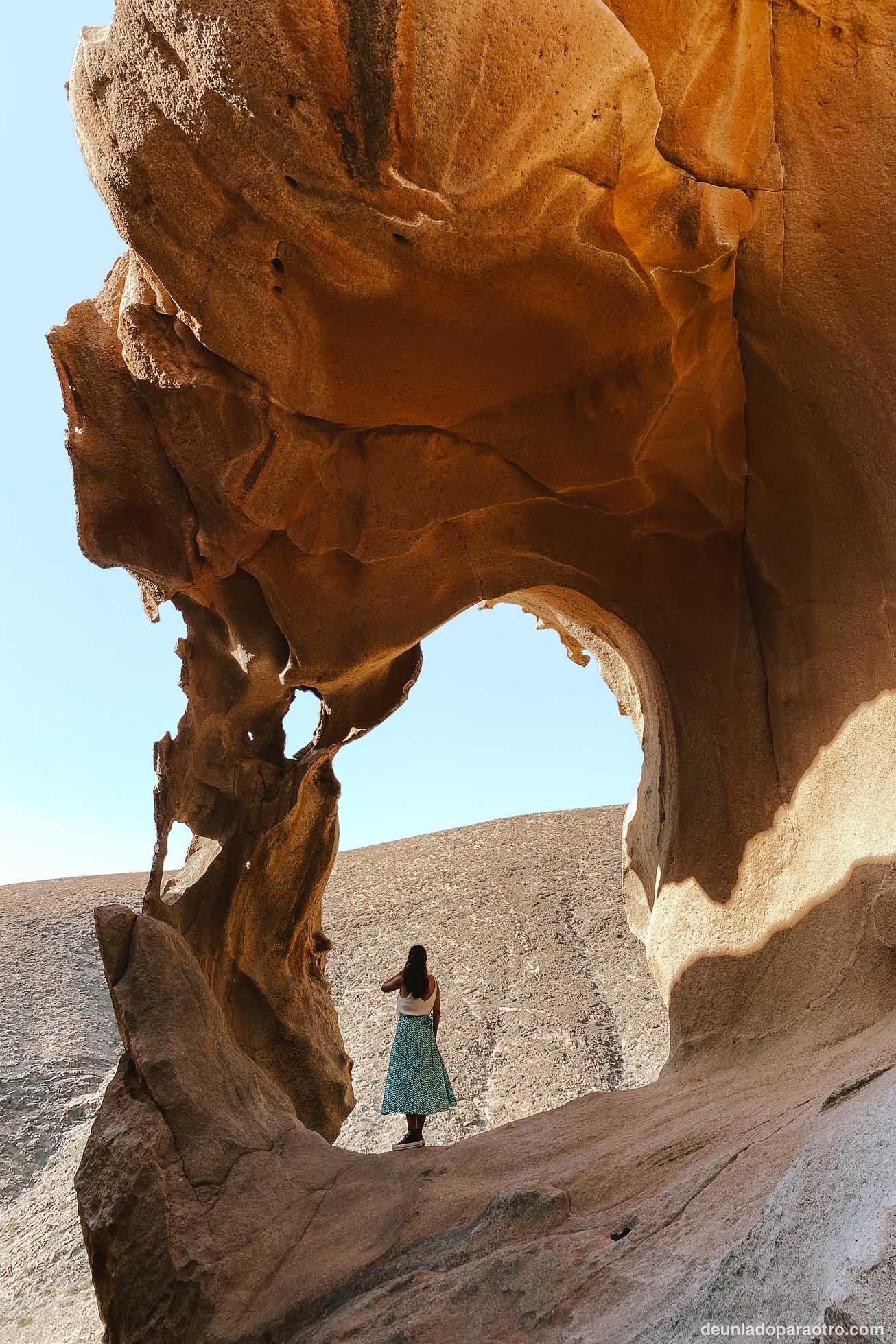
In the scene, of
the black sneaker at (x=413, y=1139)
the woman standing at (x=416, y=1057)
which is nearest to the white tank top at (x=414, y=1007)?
the woman standing at (x=416, y=1057)

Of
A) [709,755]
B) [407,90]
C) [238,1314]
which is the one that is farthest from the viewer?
[709,755]

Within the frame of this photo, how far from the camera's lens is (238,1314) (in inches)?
118

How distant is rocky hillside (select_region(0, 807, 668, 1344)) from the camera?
963 centimetres

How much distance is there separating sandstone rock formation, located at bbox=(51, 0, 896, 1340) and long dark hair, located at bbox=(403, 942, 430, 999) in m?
0.80

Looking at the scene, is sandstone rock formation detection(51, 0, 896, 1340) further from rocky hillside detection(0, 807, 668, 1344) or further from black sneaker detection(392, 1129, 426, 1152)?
rocky hillside detection(0, 807, 668, 1344)

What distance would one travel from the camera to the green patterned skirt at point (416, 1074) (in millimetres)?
4688

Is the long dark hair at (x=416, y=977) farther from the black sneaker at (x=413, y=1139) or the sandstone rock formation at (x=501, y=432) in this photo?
the sandstone rock formation at (x=501, y=432)

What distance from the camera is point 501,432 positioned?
4.27m

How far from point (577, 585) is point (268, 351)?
7.21ft

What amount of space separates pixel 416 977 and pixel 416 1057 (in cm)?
36

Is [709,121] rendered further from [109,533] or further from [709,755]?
[109,533]

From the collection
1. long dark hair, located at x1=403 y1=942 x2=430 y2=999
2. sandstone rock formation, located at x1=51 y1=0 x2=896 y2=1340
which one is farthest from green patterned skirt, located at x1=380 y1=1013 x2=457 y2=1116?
sandstone rock formation, located at x1=51 y1=0 x2=896 y2=1340

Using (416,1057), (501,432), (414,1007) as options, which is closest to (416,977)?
(414,1007)

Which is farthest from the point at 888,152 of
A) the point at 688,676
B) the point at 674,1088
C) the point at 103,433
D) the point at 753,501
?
the point at 674,1088
